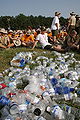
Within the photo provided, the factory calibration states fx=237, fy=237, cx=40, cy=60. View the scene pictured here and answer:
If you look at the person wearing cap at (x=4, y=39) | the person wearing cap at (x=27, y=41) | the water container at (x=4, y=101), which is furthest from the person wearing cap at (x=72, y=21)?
the water container at (x=4, y=101)

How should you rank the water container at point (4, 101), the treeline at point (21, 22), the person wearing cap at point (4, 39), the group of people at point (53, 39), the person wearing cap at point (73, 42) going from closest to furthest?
1. the water container at point (4, 101)
2. the person wearing cap at point (73, 42)
3. the group of people at point (53, 39)
4. the person wearing cap at point (4, 39)
5. the treeline at point (21, 22)

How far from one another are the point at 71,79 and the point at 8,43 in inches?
248

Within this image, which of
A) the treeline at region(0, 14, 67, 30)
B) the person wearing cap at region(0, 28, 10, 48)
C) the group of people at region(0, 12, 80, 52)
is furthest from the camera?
the treeline at region(0, 14, 67, 30)

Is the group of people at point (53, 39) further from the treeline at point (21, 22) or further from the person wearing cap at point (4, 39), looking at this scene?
the treeline at point (21, 22)

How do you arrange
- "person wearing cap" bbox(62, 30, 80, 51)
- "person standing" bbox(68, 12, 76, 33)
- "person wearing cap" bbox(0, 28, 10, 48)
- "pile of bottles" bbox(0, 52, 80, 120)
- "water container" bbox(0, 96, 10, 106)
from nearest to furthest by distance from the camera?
"pile of bottles" bbox(0, 52, 80, 120)
"water container" bbox(0, 96, 10, 106)
"person wearing cap" bbox(62, 30, 80, 51)
"person wearing cap" bbox(0, 28, 10, 48)
"person standing" bbox(68, 12, 76, 33)

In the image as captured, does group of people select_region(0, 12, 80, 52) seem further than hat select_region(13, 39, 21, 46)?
No

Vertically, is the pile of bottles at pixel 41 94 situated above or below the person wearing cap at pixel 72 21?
below

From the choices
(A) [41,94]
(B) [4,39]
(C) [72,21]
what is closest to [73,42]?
(C) [72,21]

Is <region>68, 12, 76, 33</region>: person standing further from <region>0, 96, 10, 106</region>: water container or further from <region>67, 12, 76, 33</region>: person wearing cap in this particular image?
<region>0, 96, 10, 106</region>: water container

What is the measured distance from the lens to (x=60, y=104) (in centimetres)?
479

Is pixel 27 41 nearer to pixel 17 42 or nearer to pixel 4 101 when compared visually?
pixel 17 42

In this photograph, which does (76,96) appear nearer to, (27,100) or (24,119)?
(27,100)

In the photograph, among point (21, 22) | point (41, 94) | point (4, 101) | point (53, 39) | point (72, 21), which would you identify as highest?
point (72, 21)

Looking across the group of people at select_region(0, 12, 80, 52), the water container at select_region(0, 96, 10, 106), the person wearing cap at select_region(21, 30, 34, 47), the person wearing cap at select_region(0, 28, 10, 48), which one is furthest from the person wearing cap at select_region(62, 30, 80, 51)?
the water container at select_region(0, 96, 10, 106)
